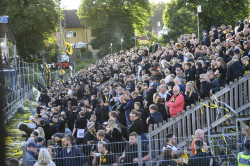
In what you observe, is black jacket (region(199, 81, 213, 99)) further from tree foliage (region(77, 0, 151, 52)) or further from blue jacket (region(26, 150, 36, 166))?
tree foliage (region(77, 0, 151, 52))

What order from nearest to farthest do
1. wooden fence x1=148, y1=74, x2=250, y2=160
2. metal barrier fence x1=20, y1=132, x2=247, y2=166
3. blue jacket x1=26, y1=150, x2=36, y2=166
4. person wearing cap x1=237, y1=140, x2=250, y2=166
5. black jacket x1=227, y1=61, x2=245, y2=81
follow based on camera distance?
1. person wearing cap x1=237, y1=140, x2=250, y2=166
2. metal barrier fence x1=20, y1=132, x2=247, y2=166
3. blue jacket x1=26, y1=150, x2=36, y2=166
4. wooden fence x1=148, y1=74, x2=250, y2=160
5. black jacket x1=227, y1=61, x2=245, y2=81

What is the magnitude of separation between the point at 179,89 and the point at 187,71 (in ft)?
7.13

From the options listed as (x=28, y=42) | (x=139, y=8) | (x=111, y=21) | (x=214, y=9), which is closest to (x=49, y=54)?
(x=28, y=42)

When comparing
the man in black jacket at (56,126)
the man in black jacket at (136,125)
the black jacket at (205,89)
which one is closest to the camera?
the man in black jacket at (136,125)

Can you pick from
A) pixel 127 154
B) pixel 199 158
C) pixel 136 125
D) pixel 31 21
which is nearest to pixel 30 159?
pixel 127 154

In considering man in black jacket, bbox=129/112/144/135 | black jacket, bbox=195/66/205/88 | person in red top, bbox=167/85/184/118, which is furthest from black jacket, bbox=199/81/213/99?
man in black jacket, bbox=129/112/144/135

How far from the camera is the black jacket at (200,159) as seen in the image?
15.9 feet

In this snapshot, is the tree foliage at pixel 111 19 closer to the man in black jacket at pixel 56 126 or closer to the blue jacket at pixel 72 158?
the man in black jacket at pixel 56 126

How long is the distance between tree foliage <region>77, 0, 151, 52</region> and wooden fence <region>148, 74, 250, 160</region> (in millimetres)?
41221

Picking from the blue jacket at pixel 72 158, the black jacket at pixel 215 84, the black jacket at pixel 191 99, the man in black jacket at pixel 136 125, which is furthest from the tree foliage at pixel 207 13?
the blue jacket at pixel 72 158

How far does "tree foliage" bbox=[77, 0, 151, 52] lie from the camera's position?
157ft

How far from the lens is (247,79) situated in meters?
6.93

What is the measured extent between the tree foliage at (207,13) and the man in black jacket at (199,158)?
30890 millimetres

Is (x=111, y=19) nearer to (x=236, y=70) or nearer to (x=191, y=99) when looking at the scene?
(x=236, y=70)
